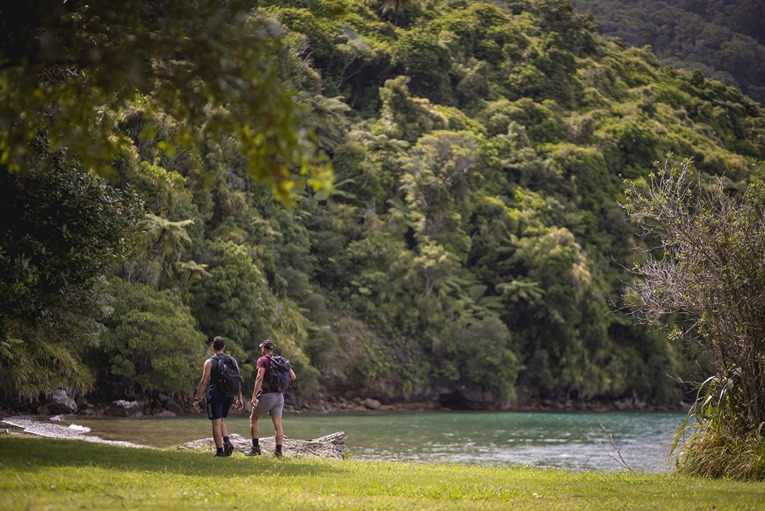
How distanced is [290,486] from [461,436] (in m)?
27.9

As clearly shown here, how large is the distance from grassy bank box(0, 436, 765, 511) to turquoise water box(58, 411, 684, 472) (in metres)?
4.48

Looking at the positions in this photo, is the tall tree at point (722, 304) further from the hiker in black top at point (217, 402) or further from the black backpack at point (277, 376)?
the hiker in black top at point (217, 402)

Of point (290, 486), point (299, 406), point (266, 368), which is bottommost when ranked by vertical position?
point (299, 406)

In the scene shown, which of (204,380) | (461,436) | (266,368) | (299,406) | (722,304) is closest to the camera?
(204,380)

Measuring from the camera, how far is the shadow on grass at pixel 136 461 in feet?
38.3

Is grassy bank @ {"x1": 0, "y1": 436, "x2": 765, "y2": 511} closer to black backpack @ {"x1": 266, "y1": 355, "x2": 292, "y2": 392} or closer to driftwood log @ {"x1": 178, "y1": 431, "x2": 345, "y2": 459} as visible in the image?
black backpack @ {"x1": 266, "y1": 355, "x2": 292, "y2": 392}

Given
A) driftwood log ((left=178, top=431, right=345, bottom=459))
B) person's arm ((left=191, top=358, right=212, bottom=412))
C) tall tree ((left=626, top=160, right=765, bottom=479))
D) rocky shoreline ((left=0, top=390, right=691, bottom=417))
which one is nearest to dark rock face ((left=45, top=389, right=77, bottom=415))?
rocky shoreline ((left=0, top=390, right=691, bottom=417))

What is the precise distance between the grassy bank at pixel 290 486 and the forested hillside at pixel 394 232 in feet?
12.0

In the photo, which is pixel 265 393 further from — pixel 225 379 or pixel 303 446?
pixel 303 446

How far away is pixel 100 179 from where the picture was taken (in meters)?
16.0

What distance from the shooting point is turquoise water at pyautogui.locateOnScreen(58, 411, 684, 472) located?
2719 cm

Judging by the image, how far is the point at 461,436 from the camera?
37906mm

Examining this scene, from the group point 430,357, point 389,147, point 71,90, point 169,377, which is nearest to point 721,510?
point 71,90

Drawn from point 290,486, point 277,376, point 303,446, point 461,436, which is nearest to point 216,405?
point 277,376
